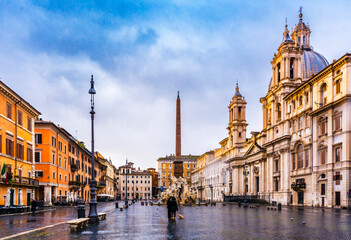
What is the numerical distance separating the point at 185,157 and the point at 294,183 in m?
110

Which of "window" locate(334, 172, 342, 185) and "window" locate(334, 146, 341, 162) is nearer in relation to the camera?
"window" locate(334, 172, 342, 185)

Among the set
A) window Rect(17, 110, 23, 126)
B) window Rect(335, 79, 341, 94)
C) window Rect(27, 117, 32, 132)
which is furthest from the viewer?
window Rect(335, 79, 341, 94)

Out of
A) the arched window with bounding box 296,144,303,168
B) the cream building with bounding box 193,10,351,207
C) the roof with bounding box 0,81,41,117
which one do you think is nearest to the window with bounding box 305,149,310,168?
the cream building with bounding box 193,10,351,207

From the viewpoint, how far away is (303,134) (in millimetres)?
49344

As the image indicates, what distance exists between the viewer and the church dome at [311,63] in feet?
209

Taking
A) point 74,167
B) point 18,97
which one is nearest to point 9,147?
point 18,97

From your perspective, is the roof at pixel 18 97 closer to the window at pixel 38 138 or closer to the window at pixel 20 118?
the window at pixel 20 118

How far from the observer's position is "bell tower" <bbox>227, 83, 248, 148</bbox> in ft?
281

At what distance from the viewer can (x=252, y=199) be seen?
2707 inches

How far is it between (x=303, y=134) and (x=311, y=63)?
→ 782 inches

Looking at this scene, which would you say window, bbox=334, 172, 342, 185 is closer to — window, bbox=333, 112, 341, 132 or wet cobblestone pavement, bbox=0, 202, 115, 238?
window, bbox=333, 112, 341, 132

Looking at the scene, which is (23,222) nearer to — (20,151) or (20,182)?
(20,182)

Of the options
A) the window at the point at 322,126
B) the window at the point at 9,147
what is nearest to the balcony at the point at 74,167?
the window at the point at 9,147

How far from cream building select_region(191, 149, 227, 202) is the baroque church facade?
1550 centimetres
